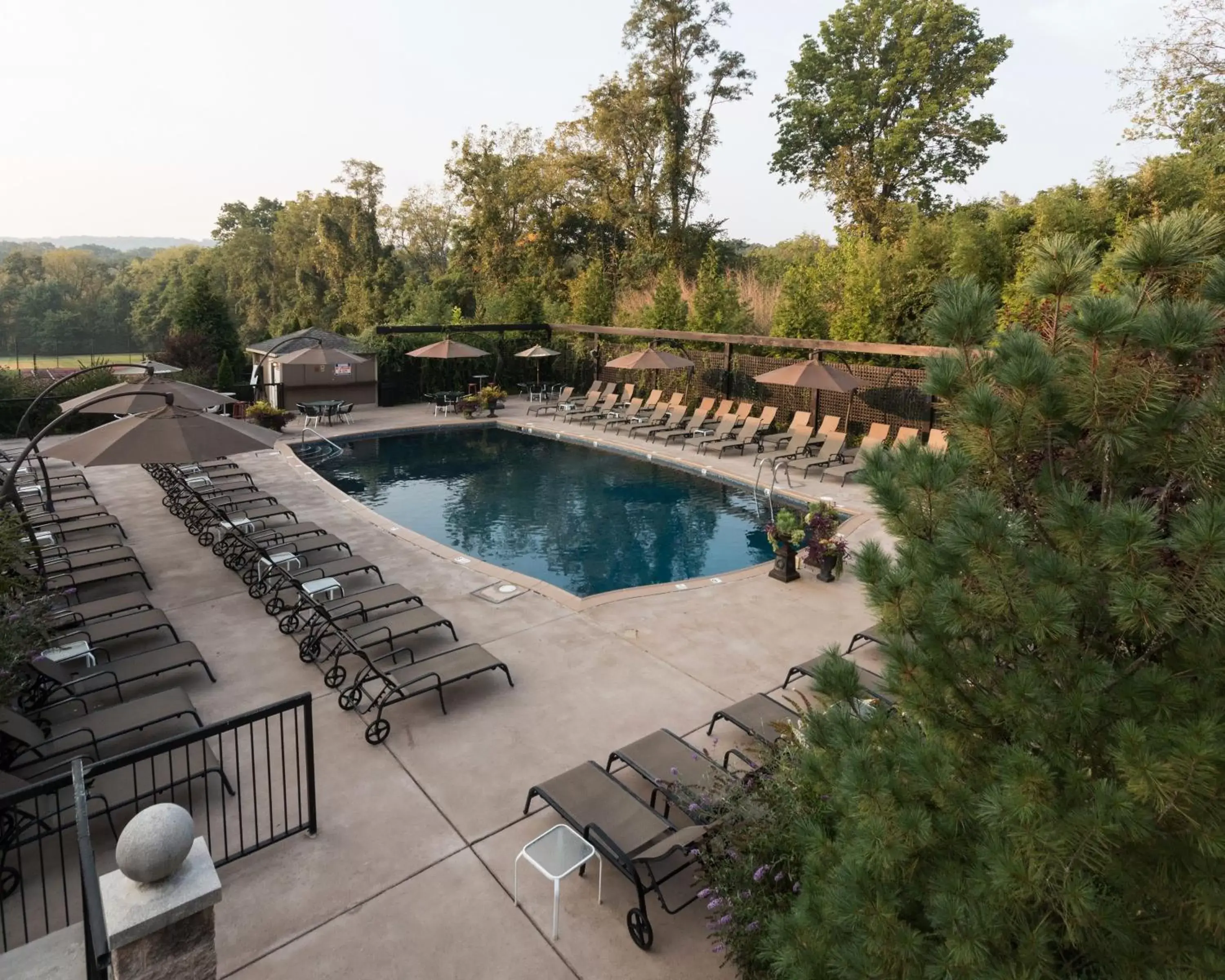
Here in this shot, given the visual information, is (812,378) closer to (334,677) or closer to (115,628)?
(334,677)

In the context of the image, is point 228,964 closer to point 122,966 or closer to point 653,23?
point 122,966

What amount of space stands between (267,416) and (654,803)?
54.1ft

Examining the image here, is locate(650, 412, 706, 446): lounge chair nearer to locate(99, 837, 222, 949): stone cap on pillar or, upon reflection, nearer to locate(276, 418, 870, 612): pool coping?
locate(276, 418, 870, 612): pool coping

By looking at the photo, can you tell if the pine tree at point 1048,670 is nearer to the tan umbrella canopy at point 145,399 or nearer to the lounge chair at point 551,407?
the tan umbrella canopy at point 145,399

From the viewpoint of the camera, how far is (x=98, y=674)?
5.56 m

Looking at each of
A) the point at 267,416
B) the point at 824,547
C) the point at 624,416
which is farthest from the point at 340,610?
the point at 624,416

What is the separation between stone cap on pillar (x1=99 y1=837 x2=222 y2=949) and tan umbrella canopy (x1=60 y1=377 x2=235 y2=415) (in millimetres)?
5685

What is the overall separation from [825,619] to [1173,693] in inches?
241

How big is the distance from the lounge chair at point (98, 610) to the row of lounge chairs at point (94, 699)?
12mm

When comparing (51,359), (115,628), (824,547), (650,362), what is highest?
(650,362)

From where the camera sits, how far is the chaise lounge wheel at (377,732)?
5.38 meters

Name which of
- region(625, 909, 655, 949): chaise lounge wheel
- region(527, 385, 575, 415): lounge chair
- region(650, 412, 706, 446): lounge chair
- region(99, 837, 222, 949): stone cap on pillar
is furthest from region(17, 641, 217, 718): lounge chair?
region(527, 385, 575, 415): lounge chair

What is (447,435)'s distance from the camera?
19234 millimetres

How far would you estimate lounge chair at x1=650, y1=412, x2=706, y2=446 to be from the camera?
1734 centimetres
